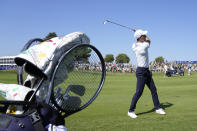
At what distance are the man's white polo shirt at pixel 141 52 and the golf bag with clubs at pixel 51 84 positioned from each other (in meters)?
3.37

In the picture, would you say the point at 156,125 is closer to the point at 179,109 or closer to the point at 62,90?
the point at 179,109

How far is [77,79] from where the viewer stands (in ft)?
9.32

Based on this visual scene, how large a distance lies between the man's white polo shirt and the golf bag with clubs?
337 centimetres

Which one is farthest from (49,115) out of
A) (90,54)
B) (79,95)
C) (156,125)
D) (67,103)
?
(156,125)

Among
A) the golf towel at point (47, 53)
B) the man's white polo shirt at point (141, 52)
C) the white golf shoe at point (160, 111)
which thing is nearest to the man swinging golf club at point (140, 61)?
the man's white polo shirt at point (141, 52)

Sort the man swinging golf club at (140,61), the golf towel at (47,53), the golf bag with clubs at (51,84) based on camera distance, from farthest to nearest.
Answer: the man swinging golf club at (140,61)
the golf towel at (47,53)
the golf bag with clubs at (51,84)

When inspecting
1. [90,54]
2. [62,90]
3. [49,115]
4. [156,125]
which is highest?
[90,54]

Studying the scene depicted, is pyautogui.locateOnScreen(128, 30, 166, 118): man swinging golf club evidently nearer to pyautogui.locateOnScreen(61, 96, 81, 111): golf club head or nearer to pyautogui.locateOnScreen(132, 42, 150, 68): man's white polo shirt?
pyautogui.locateOnScreen(132, 42, 150, 68): man's white polo shirt

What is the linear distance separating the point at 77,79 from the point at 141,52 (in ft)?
11.6

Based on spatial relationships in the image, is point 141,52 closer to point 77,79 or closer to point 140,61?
point 140,61

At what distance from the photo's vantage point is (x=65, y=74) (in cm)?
264

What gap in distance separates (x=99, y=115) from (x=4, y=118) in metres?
4.31

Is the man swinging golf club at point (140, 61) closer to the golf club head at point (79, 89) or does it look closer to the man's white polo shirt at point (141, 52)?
the man's white polo shirt at point (141, 52)

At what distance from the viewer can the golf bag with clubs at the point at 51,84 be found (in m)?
2.18
